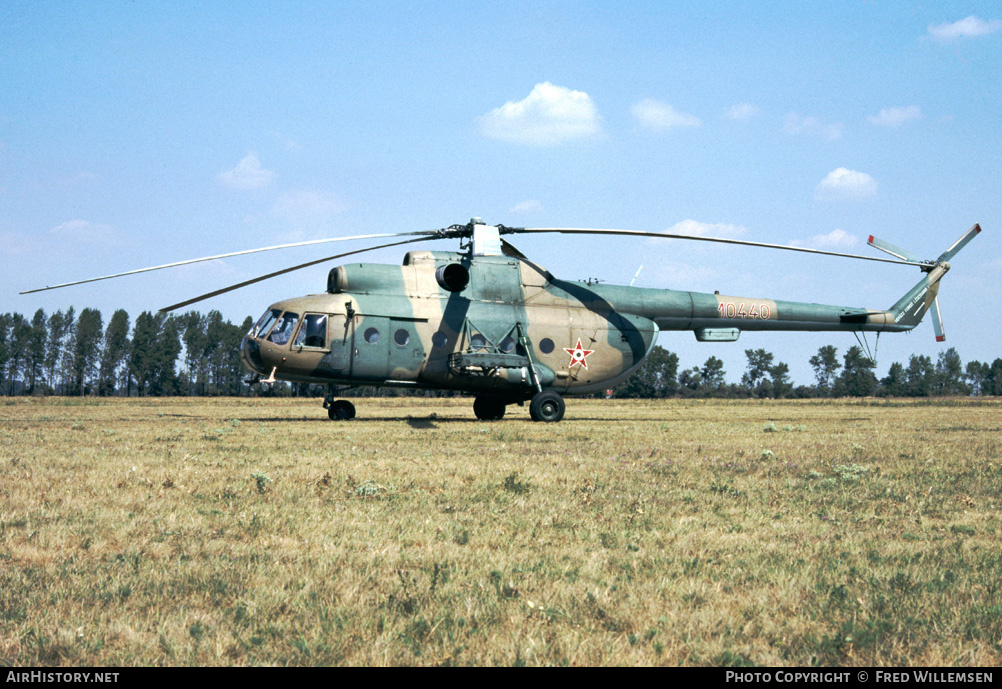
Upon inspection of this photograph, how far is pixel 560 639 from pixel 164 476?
285 inches

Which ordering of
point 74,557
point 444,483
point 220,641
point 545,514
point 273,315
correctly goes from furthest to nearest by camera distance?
point 273,315 < point 444,483 < point 545,514 < point 74,557 < point 220,641

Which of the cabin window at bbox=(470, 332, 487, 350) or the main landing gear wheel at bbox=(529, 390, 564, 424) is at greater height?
the cabin window at bbox=(470, 332, 487, 350)

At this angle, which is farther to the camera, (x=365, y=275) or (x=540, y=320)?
(x=540, y=320)

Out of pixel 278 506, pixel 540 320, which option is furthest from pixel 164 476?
pixel 540 320

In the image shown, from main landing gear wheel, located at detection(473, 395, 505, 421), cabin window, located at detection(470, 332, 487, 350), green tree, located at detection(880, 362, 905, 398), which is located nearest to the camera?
cabin window, located at detection(470, 332, 487, 350)

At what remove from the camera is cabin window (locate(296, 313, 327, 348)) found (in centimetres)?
2258

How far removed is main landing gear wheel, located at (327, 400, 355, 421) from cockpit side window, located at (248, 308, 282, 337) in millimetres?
3416

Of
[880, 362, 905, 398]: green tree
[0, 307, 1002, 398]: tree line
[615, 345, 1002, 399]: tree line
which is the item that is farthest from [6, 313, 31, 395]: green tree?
A: [880, 362, 905, 398]: green tree

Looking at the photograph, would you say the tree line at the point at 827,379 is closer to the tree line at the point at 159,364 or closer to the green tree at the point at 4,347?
the tree line at the point at 159,364

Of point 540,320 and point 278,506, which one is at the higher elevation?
point 540,320

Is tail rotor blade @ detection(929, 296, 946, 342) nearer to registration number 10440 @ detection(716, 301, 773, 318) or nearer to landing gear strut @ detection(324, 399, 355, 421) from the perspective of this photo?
registration number 10440 @ detection(716, 301, 773, 318)

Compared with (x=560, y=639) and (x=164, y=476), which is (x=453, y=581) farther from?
(x=164, y=476)

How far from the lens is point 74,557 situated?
6.45 metres

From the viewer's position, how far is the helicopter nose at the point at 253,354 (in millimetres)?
22484
